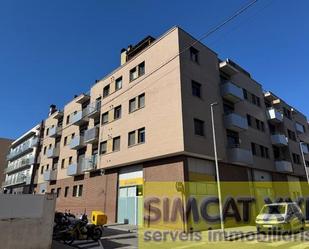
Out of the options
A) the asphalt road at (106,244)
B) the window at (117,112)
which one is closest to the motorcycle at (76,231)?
the asphalt road at (106,244)

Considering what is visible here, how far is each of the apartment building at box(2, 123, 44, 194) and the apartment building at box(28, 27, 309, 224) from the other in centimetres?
1041

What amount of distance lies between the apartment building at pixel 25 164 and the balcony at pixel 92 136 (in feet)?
61.6

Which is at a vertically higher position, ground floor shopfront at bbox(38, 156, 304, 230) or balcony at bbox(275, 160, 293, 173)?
balcony at bbox(275, 160, 293, 173)

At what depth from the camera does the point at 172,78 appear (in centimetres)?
2072

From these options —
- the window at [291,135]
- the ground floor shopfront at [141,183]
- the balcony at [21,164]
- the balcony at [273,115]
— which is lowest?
the ground floor shopfront at [141,183]

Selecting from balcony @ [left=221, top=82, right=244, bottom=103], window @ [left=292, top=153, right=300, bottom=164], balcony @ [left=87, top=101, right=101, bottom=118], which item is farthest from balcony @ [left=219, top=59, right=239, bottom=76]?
window @ [left=292, top=153, right=300, bottom=164]

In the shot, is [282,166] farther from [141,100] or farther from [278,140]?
[141,100]

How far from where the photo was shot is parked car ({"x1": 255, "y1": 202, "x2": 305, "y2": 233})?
15545 millimetres

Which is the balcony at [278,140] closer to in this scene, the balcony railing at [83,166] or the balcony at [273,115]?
the balcony at [273,115]

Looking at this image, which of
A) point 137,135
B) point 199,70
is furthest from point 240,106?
point 137,135

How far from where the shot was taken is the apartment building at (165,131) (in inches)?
790

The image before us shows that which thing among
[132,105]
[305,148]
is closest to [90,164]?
[132,105]

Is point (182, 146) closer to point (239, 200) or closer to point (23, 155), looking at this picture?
point (239, 200)

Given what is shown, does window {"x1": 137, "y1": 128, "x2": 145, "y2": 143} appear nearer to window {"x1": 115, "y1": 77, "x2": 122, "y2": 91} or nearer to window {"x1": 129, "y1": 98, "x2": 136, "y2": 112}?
window {"x1": 129, "y1": 98, "x2": 136, "y2": 112}
